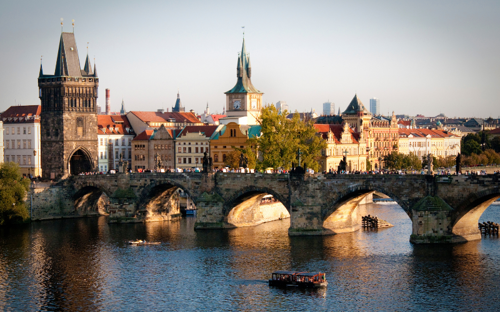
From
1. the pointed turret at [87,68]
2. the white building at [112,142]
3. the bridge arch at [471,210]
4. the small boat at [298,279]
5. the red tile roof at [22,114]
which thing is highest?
the pointed turret at [87,68]

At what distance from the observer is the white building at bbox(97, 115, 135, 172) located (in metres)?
153

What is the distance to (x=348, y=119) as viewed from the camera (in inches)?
7170

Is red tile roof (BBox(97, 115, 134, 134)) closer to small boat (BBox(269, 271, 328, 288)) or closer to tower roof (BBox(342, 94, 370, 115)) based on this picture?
tower roof (BBox(342, 94, 370, 115))

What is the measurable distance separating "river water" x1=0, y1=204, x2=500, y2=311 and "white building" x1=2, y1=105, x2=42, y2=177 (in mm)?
46165

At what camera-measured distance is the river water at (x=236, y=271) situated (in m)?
63.7

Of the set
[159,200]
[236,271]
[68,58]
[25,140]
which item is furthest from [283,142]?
[25,140]

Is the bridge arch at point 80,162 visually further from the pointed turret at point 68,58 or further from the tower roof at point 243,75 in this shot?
the tower roof at point 243,75

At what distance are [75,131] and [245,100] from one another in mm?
39571

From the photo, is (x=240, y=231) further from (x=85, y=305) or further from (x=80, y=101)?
(x=80, y=101)

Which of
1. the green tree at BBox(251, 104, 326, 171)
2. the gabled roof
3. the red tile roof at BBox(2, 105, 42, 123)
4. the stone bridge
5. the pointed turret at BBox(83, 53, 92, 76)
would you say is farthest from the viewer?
the gabled roof

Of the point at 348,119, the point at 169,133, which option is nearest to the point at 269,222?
the point at 169,133

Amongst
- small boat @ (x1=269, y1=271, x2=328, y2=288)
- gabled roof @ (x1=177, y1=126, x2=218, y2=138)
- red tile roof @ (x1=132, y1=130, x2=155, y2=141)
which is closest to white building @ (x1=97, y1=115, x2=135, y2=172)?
red tile roof @ (x1=132, y1=130, x2=155, y2=141)

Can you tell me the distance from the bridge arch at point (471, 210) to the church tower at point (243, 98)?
267 ft

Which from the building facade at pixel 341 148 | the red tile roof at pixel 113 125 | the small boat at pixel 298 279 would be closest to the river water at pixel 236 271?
the small boat at pixel 298 279
